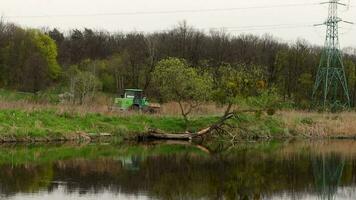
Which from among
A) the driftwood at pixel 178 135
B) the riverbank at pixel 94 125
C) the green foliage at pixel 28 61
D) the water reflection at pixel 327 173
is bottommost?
the water reflection at pixel 327 173

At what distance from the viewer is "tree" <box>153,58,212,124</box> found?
4066cm

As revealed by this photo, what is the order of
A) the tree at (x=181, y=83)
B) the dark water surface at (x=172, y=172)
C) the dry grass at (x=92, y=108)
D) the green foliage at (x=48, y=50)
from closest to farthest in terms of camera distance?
the dark water surface at (x=172, y=172) < the dry grass at (x=92, y=108) < the tree at (x=181, y=83) < the green foliage at (x=48, y=50)

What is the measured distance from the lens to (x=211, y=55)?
81000 millimetres

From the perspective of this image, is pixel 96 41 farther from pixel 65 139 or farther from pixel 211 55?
pixel 65 139

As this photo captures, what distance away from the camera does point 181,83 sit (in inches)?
1604

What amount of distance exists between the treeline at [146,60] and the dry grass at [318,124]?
62.7 feet

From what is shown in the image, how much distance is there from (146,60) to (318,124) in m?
31.8

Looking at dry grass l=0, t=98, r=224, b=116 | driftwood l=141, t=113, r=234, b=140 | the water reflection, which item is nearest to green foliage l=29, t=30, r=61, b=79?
dry grass l=0, t=98, r=224, b=116

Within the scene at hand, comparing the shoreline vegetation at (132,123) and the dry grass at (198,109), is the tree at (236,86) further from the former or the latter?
the dry grass at (198,109)

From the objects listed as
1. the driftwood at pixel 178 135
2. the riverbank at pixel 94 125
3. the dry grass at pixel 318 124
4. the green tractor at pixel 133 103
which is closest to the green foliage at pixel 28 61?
the green tractor at pixel 133 103

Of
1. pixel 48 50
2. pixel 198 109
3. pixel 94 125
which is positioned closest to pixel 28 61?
pixel 48 50

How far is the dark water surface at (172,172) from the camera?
1942cm

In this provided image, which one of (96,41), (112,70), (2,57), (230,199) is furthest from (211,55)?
(230,199)

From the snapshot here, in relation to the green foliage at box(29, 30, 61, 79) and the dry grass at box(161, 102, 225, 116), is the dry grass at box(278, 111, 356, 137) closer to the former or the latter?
the dry grass at box(161, 102, 225, 116)
